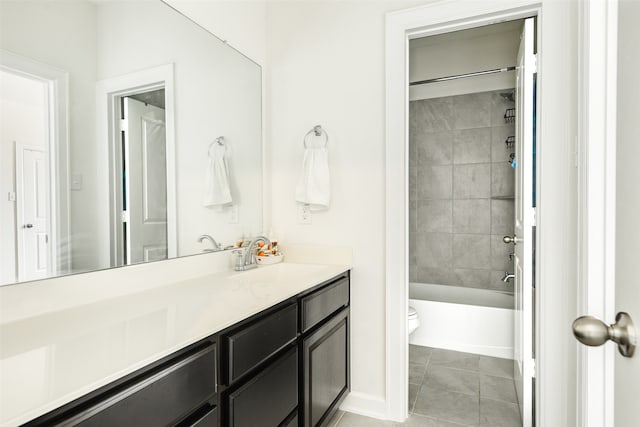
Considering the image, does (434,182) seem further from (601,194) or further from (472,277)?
(601,194)

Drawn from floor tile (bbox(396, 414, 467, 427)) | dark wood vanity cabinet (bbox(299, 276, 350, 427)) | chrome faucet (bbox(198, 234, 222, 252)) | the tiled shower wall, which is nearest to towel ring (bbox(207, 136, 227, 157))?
chrome faucet (bbox(198, 234, 222, 252))

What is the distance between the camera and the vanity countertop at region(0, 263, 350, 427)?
0.66 meters

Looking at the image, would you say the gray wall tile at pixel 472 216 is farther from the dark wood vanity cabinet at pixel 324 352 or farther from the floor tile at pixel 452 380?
the dark wood vanity cabinet at pixel 324 352

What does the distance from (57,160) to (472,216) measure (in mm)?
3267

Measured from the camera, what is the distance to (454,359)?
2770 millimetres

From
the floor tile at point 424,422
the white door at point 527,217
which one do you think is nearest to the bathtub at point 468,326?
the white door at point 527,217

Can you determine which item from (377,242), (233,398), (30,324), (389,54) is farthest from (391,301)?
(30,324)

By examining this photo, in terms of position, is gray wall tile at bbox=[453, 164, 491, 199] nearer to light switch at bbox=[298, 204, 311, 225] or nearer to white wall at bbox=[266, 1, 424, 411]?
white wall at bbox=[266, 1, 424, 411]

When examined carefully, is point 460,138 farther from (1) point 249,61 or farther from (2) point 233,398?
(2) point 233,398

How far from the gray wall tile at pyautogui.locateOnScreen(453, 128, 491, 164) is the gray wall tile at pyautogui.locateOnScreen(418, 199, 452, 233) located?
0.44 m

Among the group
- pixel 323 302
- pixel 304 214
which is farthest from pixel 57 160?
pixel 304 214

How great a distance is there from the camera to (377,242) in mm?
2043

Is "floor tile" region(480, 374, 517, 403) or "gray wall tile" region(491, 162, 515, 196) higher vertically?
"gray wall tile" region(491, 162, 515, 196)

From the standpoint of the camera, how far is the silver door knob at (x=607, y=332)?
0.58 metres
